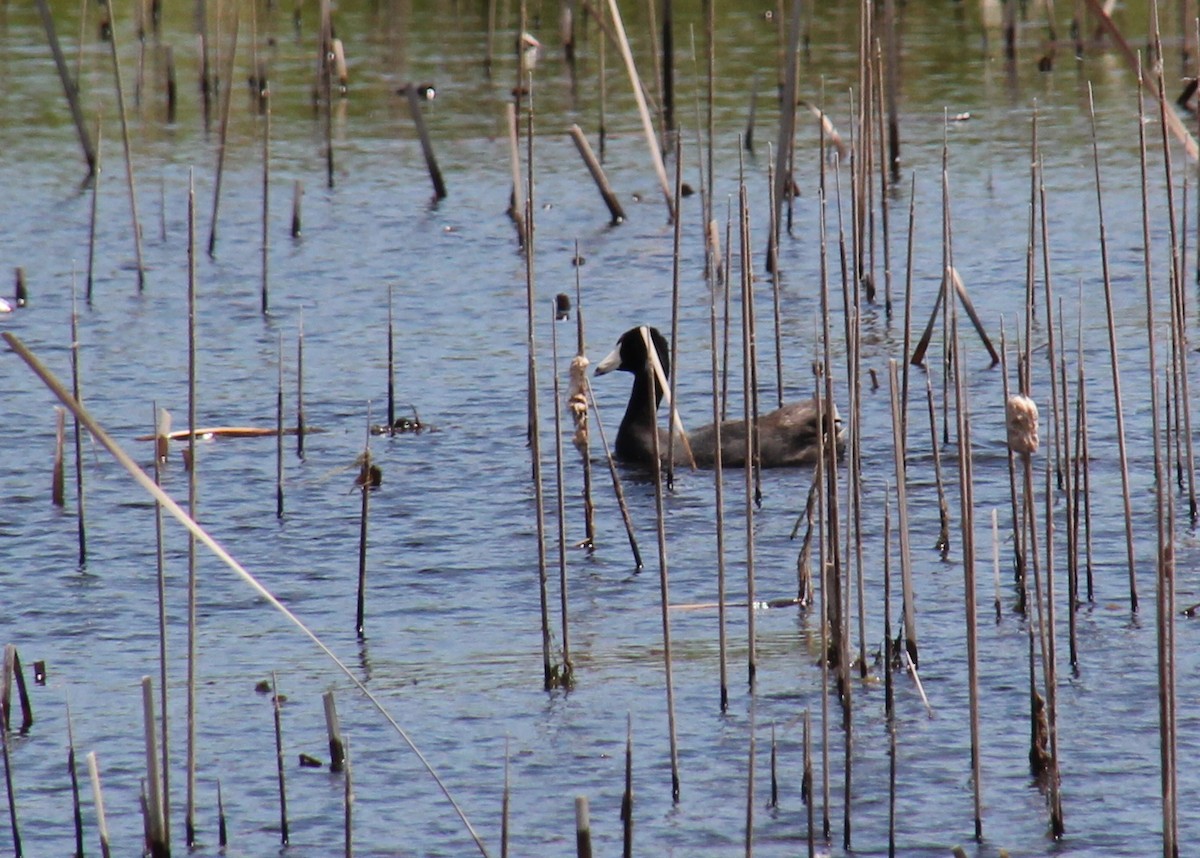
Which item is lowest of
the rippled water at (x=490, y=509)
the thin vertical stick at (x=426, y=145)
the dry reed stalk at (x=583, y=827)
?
the rippled water at (x=490, y=509)

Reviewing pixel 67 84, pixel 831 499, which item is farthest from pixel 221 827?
pixel 67 84

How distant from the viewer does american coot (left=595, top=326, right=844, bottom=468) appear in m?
10.1

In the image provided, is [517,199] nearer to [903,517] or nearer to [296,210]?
[296,210]

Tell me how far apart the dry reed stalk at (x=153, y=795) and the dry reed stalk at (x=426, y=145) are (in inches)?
436

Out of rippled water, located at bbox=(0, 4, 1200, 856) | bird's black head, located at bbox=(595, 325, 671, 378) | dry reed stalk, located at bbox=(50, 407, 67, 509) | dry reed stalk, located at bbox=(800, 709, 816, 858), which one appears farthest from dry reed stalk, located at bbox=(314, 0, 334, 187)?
dry reed stalk, located at bbox=(800, 709, 816, 858)

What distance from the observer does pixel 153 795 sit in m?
5.02

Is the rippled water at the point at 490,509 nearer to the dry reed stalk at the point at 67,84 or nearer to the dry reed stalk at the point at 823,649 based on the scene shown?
the dry reed stalk at the point at 823,649

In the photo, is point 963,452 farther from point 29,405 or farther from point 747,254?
point 29,405

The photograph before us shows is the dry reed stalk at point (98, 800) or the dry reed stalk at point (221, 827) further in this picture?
the dry reed stalk at point (221, 827)

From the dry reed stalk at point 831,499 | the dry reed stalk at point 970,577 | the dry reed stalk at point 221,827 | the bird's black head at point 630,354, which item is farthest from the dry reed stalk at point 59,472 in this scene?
the dry reed stalk at point 970,577

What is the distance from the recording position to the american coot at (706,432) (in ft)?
33.0

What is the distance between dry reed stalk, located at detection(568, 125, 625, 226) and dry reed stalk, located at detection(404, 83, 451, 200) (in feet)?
4.46

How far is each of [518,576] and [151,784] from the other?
11.4 ft

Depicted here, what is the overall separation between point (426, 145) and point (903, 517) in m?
10.5
